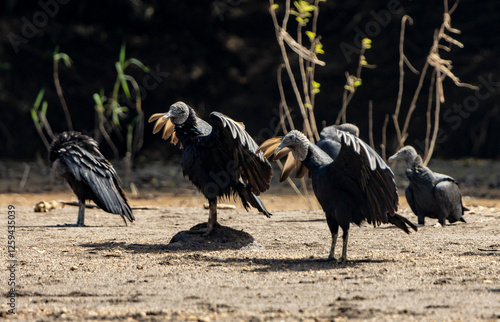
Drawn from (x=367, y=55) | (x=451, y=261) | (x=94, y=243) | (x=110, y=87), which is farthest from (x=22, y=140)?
(x=451, y=261)

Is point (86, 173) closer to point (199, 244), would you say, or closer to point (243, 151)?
point (199, 244)

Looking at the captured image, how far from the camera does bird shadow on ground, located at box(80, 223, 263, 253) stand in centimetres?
533

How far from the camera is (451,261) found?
15.3 ft

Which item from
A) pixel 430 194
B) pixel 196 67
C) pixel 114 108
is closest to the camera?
pixel 430 194

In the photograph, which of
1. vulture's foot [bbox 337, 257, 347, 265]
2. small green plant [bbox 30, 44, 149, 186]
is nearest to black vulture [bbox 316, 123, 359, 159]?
vulture's foot [bbox 337, 257, 347, 265]

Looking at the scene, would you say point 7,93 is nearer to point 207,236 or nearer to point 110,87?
point 110,87

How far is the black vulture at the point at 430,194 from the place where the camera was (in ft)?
20.7

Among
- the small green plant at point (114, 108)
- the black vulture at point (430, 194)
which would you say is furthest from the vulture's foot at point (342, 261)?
the small green plant at point (114, 108)

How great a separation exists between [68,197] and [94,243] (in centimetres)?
410

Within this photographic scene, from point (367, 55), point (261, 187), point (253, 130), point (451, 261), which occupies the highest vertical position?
point (367, 55)

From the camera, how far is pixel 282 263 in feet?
15.4

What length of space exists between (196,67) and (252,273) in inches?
343

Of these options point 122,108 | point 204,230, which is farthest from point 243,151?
point 122,108

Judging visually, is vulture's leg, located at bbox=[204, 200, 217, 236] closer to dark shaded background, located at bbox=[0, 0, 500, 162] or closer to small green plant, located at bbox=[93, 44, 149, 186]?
small green plant, located at bbox=[93, 44, 149, 186]
